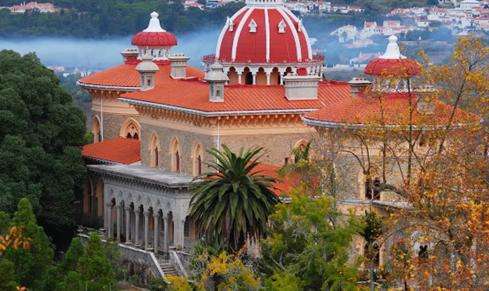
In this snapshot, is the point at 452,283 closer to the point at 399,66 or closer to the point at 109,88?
the point at 399,66

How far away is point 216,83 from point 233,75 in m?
7.49

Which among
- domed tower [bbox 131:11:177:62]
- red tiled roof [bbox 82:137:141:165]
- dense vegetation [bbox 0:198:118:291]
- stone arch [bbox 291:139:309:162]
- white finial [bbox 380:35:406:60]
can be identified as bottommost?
dense vegetation [bbox 0:198:118:291]

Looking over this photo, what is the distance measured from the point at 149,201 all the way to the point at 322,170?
1285cm

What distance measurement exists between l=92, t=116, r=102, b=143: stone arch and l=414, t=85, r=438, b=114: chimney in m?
29.2

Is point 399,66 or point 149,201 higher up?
point 399,66

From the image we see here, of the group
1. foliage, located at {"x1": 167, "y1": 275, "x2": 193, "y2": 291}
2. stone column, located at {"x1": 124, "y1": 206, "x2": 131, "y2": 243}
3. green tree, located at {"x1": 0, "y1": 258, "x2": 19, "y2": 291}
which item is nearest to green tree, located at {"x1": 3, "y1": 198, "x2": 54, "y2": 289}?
green tree, located at {"x1": 0, "y1": 258, "x2": 19, "y2": 291}

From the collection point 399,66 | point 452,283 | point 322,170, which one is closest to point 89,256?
point 322,170

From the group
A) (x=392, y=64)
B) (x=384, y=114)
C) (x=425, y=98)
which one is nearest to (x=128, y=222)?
(x=392, y=64)

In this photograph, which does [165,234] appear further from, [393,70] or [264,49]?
[393,70]

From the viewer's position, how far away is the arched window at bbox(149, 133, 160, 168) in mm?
95062

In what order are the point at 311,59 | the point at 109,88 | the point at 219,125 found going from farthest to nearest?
the point at 109,88 < the point at 311,59 < the point at 219,125

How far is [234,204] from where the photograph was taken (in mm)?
79375

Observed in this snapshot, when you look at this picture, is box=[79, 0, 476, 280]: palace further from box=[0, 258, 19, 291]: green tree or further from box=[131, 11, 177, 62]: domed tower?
box=[0, 258, 19, 291]: green tree

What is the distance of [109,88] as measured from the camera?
104 metres
